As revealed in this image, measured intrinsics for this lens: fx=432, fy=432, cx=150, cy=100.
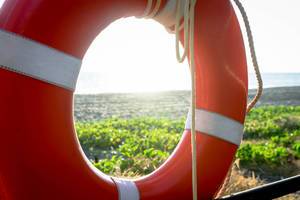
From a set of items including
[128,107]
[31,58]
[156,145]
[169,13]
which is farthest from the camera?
[128,107]

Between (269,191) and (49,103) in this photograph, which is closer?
(49,103)

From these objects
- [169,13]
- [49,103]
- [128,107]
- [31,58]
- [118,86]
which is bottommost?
[128,107]

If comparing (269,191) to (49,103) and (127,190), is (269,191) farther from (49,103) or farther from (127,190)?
(49,103)

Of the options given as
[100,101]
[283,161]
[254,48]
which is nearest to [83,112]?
[100,101]

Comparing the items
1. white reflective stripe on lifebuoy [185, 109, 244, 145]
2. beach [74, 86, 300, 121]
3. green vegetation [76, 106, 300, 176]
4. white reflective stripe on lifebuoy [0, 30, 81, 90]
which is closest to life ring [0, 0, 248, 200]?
white reflective stripe on lifebuoy [0, 30, 81, 90]

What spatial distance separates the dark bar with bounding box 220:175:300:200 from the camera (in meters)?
1.56

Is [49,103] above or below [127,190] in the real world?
above

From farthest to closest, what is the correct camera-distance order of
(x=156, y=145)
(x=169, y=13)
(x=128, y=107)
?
(x=128, y=107), (x=156, y=145), (x=169, y=13)

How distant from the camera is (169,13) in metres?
1.52

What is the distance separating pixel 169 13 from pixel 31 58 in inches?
22.0

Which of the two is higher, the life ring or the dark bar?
the life ring

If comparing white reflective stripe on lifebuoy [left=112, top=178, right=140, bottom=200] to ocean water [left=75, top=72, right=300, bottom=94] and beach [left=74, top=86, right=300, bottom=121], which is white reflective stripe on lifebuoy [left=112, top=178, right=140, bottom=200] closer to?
beach [left=74, top=86, right=300, bottom=121]

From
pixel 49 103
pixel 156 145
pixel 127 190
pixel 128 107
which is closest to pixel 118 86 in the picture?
pixel 128 107

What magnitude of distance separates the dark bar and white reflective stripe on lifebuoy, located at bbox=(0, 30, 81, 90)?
768 millimetres
